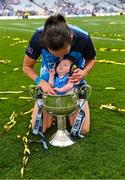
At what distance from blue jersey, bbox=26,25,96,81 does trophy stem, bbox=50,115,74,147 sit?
0.40 m

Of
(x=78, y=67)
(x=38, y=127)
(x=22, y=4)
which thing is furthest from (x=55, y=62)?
(x=22, y=4)

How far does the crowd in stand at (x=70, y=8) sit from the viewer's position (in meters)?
42.4

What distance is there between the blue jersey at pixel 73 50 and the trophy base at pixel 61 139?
1.66 ft

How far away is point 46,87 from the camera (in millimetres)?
3760

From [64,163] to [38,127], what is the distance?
0.70 meters

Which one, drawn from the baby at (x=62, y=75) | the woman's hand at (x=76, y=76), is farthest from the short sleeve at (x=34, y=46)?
the woman's hand at (x=76, y=76)

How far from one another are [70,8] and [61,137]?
42.6 meters

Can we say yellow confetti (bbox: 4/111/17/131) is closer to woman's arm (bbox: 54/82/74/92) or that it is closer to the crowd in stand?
woman's arm (bbox: 54/82/74/92)

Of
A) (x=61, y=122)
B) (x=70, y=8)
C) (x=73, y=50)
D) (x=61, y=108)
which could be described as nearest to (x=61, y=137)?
(x=61, y=122)

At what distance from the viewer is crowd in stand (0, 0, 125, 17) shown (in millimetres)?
42375

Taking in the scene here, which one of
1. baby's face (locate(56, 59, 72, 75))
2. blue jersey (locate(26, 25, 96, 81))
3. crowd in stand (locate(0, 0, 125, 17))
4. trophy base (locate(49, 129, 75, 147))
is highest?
blue jersey (locate(26, 25, 96, 81))

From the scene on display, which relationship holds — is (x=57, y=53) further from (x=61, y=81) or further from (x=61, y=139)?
(x=61, y=139)

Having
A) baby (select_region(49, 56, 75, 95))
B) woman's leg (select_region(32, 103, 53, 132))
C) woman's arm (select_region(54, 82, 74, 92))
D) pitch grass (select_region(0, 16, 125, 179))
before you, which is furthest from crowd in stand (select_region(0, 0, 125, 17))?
woman's arm (select_region(54, 82, 74, 92))

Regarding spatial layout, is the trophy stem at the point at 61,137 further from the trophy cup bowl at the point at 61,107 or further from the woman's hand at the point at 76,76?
the woman's hand at the point at 76,76
